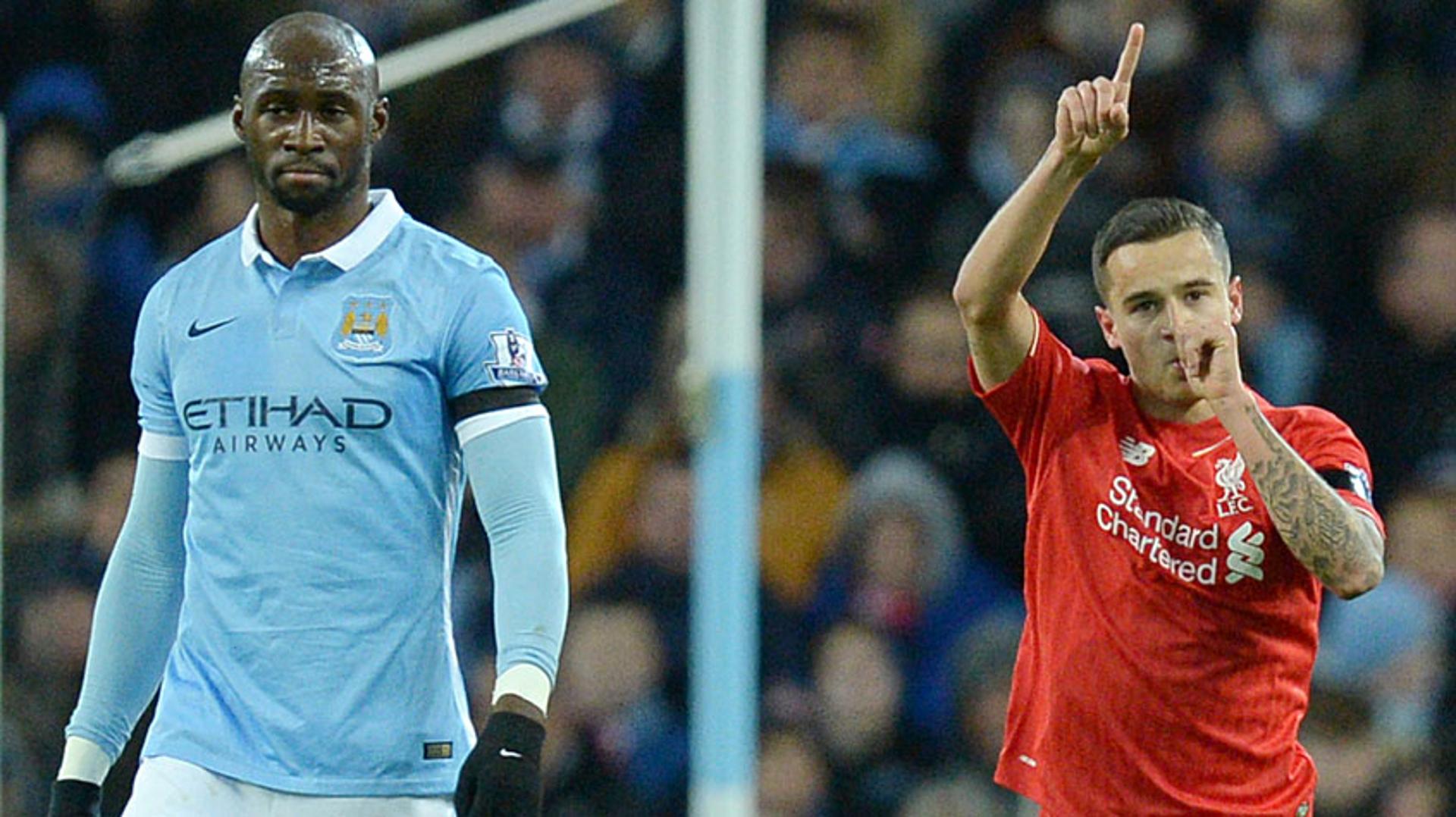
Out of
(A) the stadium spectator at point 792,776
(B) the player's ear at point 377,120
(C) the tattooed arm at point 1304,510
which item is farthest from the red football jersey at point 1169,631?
(A) the stadium spectator at point 792,776

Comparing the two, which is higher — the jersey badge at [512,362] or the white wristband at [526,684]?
the jersey badge at [512,362]

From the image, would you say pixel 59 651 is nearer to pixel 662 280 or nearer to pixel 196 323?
pixel 662 280

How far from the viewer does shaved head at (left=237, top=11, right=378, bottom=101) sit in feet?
11.8

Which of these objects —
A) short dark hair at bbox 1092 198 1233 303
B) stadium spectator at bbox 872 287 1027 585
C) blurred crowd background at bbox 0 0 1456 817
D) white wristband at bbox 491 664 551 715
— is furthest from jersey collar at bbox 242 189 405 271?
stadium spectator at bbox 872 287 1027 585

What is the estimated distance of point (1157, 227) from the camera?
3900 millimetres

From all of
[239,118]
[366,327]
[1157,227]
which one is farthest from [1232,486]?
[239,118]

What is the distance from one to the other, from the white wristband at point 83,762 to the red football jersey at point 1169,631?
1447mm

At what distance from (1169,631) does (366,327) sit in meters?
1.34

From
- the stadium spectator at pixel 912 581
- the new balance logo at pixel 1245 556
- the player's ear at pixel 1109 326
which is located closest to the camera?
the new balance logo at pixel 1245 556

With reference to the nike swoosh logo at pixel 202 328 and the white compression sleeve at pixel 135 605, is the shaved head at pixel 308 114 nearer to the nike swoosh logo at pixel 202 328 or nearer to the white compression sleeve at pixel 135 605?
the nike swoosh logo at pixel 202 328

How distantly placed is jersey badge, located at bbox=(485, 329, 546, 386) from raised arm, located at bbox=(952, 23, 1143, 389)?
72cm

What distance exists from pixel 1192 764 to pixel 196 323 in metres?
1.69

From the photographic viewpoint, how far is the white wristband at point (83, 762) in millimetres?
3824

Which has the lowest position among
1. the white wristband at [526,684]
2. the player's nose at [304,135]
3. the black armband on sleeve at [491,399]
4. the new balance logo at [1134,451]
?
the white wristband at [526,684]
